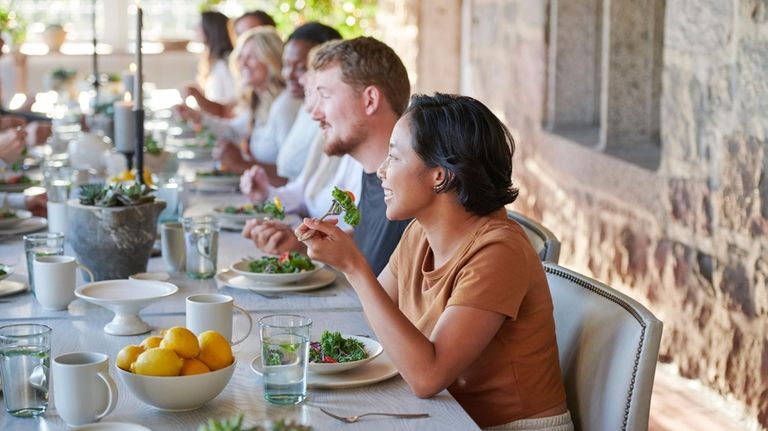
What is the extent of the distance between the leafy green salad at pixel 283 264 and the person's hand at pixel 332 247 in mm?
577

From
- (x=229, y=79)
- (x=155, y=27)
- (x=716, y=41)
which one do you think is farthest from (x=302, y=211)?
(x=155, y=27)

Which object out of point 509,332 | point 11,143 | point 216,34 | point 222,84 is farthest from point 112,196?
point 216,34

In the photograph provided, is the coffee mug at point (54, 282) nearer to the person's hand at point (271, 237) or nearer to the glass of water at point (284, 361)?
the person's hand at point (271, 237)

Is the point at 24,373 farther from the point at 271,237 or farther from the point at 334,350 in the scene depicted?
the point at 271,237

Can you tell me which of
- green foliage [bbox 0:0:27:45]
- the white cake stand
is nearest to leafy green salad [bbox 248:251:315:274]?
the white cake stand

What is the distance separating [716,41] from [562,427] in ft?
5.69

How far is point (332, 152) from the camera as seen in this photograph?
2.68 meters

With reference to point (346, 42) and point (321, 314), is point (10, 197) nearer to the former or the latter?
point (346, 42)

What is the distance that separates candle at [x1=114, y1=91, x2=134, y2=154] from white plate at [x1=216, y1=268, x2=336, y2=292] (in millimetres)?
821

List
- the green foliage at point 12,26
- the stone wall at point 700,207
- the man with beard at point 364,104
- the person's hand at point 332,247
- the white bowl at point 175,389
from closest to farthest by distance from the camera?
the white bowl at point 175,389 → the person's hand at point 332,247 → the man with beard at point 364,104 → the stone wall at point 700,207 → the green foliage at point 12,26

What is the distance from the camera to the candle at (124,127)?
119 inches

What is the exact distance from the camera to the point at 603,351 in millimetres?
1723

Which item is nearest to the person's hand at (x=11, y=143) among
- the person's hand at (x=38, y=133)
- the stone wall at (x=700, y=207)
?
the person's hand at (x=38, y=133)

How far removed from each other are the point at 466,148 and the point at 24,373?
0.74m
